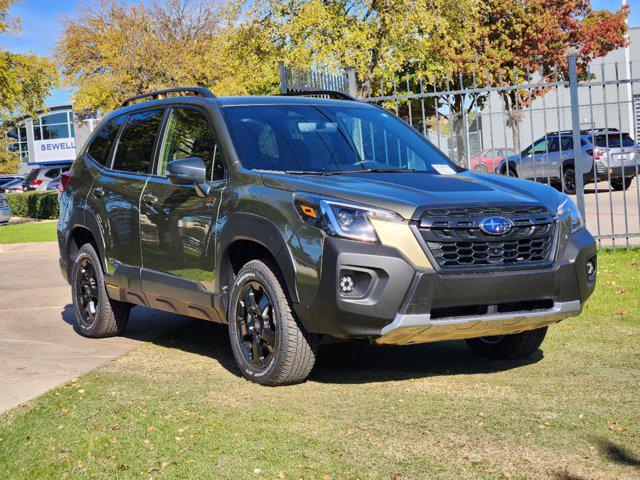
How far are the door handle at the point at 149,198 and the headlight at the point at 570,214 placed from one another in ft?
9.32

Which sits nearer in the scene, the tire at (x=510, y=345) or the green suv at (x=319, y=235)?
the green suv at (x=319, y=235)

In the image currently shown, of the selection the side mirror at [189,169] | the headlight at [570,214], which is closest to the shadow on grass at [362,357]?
the headlight at [570,214]

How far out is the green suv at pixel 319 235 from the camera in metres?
5.22

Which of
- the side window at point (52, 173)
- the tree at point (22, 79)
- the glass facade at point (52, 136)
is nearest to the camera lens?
the tree at point (22, 79)

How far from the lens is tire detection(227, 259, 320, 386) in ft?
18.4

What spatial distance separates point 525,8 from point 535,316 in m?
38.3

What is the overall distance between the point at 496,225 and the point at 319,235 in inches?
39.5

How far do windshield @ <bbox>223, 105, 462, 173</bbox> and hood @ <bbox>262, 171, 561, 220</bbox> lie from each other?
10.9 inches

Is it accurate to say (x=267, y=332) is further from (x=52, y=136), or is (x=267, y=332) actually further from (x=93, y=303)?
(x=52, y=136)

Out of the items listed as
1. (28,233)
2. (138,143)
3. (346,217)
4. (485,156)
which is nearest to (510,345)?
(346,217)

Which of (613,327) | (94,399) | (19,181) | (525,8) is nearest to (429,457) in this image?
(94,399)

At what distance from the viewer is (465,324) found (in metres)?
5.36

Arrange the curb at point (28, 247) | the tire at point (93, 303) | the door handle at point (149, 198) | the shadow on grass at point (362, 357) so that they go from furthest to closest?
the curb at point (28, 247) < the tire at point (93, 303) < the door handle at point (149, 198) < the shadow on grass at point (362, 357)

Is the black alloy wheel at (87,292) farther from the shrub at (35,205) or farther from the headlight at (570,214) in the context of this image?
the shrub at (35,205)
